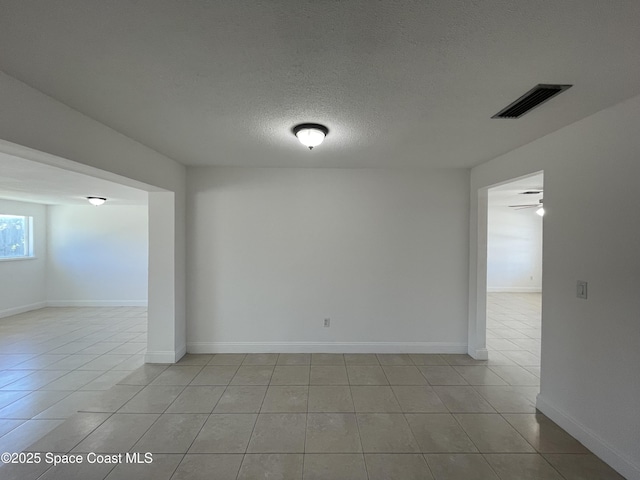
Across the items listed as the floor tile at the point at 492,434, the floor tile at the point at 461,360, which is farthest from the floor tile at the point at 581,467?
the floor tile at the point at 461,360

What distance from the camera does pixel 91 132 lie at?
2.06m

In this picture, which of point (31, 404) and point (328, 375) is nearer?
point (31, 404)

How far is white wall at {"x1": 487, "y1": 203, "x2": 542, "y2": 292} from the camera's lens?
7.93m

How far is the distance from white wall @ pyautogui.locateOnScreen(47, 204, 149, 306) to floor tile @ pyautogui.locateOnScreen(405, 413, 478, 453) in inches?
252

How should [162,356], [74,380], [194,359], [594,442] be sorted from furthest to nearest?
[194,359] → [162,356] → [74,380] → [594,442]

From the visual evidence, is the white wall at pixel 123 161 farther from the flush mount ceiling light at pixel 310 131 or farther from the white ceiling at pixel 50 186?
the flush mount ceiling light at pixel 310 131

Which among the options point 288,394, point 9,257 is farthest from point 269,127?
point 9,257

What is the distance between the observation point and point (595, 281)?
2.00 m

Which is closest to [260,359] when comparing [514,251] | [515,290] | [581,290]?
[581,290]

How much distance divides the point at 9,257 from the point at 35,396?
466cm

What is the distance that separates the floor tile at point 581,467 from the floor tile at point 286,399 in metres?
1.85

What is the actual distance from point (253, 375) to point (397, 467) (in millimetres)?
1760

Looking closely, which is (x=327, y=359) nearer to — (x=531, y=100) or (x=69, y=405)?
(x=69, y=405)

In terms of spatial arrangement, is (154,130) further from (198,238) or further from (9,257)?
(9,257)
